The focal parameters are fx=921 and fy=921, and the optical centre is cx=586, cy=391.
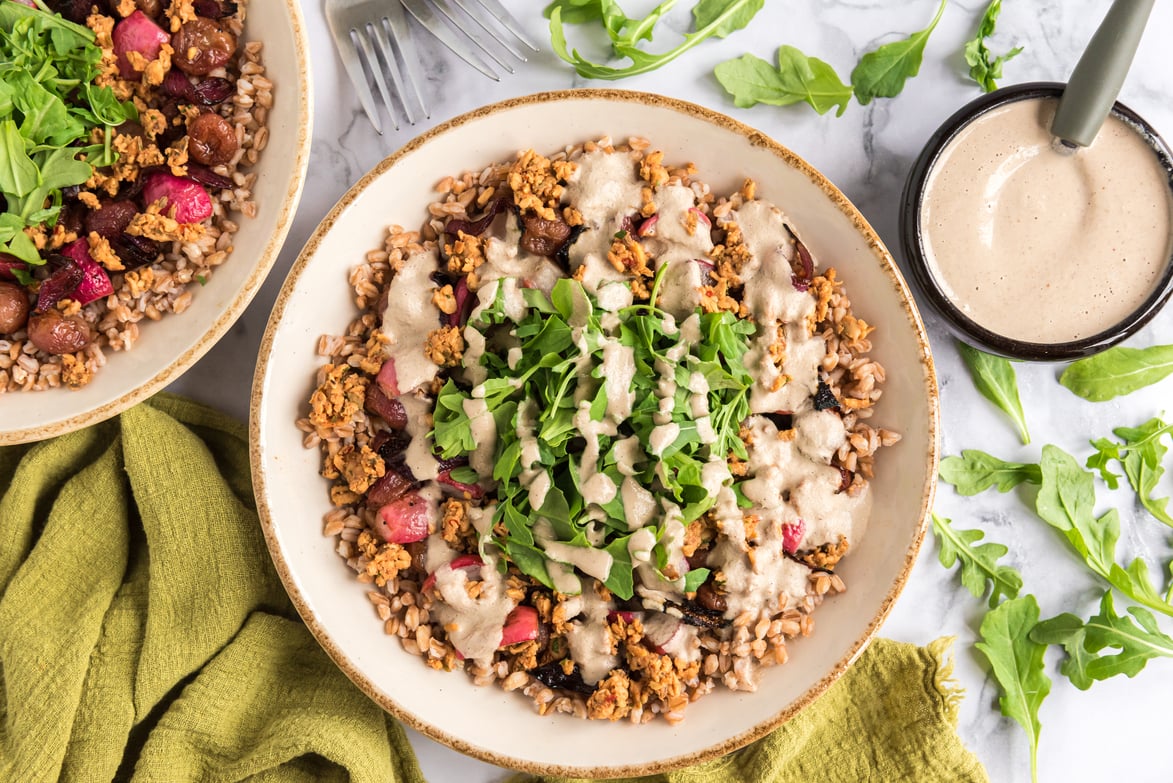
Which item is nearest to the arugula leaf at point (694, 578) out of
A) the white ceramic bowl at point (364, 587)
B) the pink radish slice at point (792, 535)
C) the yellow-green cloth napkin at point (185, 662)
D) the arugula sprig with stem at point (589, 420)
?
the arugula sprig with stem at point (589, 420)

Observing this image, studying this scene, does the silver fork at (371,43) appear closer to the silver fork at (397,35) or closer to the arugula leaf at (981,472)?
the silver fork at (397,35)

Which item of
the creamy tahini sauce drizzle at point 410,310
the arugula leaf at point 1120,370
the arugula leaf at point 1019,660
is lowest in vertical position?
the arugula leaf at point 1019,660

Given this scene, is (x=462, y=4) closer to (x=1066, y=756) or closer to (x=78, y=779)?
(x=78, y=779)

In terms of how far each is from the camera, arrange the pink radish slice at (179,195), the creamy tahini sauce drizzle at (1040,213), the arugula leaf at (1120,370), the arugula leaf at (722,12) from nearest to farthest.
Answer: the pink radish slice at (179,195) → the creamy tahini sauce drizzle at (1040,213) → the arugula leaf at (722,12) → the arugula leaf at (1120,370)

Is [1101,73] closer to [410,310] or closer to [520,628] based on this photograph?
[410,310]

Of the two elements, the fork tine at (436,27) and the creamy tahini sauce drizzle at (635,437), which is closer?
the creamy tahini sauce drizzle at (635,437)

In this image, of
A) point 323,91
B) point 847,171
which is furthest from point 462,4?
point 847,171
